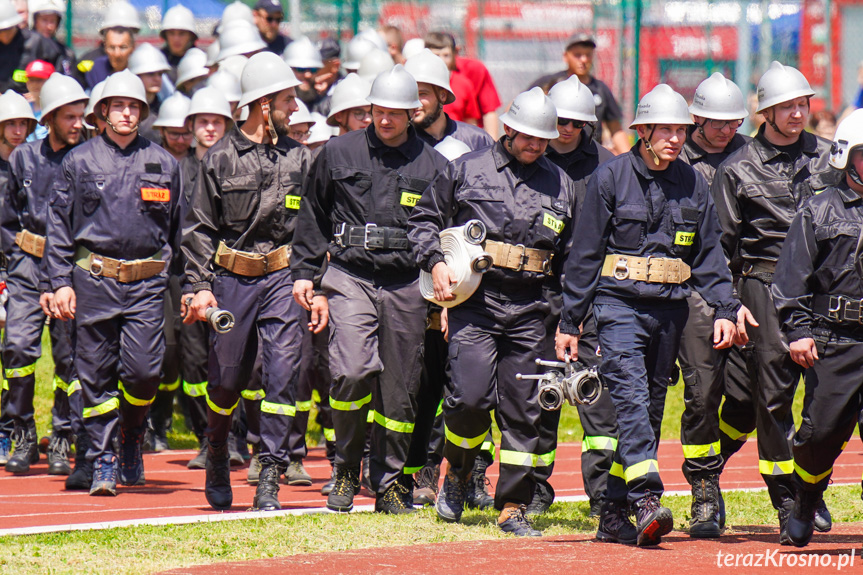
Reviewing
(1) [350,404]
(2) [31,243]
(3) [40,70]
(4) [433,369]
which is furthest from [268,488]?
(3) [40,70]

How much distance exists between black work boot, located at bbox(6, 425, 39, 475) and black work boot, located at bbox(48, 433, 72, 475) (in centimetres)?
14

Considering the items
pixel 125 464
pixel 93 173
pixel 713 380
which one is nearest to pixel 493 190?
pixel 713 380

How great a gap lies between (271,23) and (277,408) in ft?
23.2

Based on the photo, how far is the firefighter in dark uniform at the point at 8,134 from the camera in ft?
35.5

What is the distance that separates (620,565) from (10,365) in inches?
223

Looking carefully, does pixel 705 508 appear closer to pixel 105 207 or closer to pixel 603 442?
pixel 603 442

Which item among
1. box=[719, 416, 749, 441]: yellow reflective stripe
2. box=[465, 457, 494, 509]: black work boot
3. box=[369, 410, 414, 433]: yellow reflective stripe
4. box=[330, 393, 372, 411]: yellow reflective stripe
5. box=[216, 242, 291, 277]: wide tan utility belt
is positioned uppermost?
box=[216, 242, 291, 277]: wide tan utility belt

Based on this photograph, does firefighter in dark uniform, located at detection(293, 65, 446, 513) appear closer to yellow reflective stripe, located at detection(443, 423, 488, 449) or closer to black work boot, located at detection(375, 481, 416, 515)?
black work boot, located at detection(375, 481, 416, 515)

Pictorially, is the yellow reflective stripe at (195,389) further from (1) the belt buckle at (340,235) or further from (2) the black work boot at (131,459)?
(1) the belt buckle at (340,235)

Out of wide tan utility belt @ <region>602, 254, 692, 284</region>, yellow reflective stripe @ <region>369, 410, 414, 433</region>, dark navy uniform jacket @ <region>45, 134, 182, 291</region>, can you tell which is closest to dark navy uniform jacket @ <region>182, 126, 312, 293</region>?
dark navy uniform jacket @ <region>45, 134, 182, 291</region>

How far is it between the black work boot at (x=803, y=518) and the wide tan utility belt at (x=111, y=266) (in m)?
4.58

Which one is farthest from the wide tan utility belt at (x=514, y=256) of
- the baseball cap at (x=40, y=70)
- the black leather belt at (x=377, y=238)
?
the baseball cap at (x=40, y=70)

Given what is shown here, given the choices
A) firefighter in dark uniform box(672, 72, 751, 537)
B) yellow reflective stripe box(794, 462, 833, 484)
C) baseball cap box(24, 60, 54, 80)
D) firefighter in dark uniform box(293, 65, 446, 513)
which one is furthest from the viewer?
baseball cap box(24, 60, 54, 80)

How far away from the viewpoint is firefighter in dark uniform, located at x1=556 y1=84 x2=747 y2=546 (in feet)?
24.7
